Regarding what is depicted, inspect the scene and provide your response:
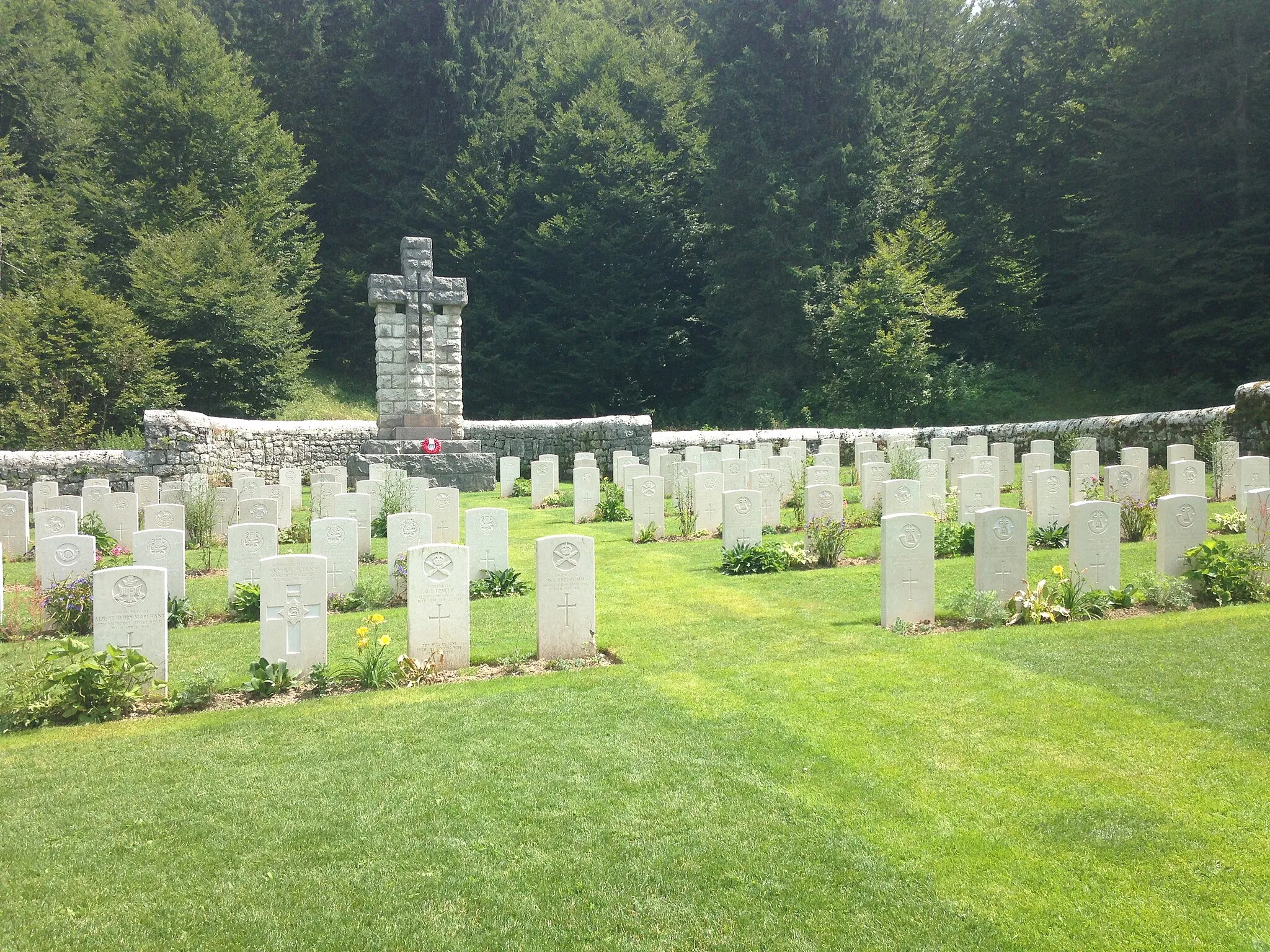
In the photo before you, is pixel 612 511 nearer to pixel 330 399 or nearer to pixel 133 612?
pixel 133 612

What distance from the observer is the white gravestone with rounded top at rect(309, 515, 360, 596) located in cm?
844

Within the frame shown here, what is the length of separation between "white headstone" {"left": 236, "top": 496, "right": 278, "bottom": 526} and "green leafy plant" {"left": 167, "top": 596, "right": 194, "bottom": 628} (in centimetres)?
221

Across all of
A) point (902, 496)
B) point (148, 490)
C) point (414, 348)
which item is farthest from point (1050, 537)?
point (414, 348)

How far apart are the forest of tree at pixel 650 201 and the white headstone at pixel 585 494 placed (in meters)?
13.8

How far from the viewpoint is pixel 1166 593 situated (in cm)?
731

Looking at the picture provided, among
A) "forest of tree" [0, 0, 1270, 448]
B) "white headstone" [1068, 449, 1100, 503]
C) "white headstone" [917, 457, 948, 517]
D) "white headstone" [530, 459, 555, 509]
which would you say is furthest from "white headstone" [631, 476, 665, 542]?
"forest of tree" [0, 0, 1270, 448]

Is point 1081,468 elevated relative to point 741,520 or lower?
elevated

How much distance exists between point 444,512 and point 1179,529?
7.17 metres

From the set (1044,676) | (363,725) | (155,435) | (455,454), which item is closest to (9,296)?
(155,435)

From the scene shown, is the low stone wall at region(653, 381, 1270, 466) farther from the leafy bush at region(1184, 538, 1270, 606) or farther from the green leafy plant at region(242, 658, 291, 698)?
the green leafy plant at region(242, 658, 291, 698)

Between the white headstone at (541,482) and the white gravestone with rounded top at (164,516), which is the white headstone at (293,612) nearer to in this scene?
the white gravestone with rounded top at (164,516)

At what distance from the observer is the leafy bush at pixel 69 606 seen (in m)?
7.79

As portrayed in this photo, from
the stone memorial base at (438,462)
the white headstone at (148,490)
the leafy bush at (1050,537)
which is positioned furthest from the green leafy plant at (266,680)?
the stone memorial base at (438,462)

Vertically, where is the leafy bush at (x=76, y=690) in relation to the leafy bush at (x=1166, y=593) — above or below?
below
